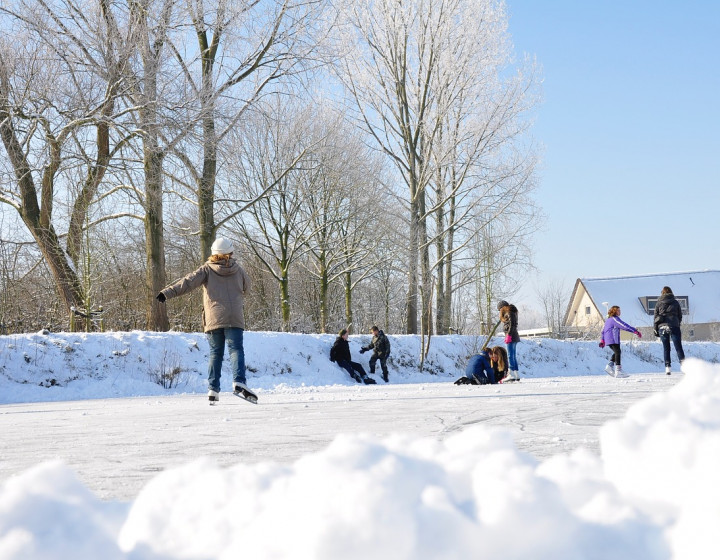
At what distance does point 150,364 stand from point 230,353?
21.2 feet

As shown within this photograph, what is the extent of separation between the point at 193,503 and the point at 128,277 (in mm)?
26742

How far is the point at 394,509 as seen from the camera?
114cm

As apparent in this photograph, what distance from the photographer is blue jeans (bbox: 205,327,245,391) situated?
9414 millimetres

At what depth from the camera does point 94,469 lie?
377 centimetres

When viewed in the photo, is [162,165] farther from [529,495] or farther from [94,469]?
[529,495]

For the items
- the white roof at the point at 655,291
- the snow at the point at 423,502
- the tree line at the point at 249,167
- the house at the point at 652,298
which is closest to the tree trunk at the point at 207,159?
the tree line at the point at 249,167

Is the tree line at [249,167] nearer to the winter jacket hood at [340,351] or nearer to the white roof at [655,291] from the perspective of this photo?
the winter jacket hood at [340,351]

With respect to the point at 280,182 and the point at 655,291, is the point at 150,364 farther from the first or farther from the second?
the point at 655,291

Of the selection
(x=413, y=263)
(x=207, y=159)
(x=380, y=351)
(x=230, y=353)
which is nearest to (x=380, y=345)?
(x=380, y=351)

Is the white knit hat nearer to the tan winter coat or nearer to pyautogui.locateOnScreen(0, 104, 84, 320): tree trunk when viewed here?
the tan winter coat

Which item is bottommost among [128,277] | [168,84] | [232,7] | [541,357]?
[541,357]

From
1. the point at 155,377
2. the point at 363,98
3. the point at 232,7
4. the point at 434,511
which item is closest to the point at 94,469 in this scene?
the point at 434,511

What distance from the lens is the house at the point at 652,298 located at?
55.2 metres

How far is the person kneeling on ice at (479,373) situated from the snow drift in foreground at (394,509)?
1256cm
